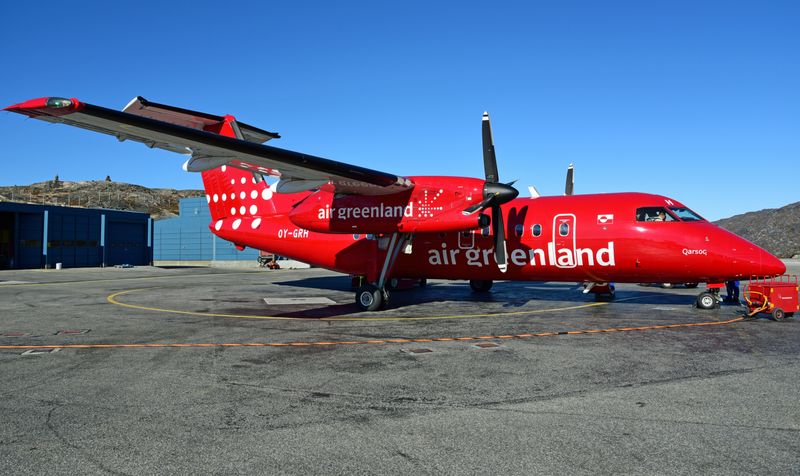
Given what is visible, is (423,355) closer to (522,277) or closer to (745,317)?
(522,277)

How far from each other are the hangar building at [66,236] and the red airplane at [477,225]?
43.3 meters

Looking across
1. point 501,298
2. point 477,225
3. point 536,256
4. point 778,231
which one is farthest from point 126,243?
point 778,231

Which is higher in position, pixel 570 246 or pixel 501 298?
pixel 570 246

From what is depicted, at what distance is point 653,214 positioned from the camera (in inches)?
601

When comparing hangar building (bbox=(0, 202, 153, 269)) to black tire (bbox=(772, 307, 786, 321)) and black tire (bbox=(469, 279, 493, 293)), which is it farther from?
black tire (bbox=(772, 307, 786, 321))

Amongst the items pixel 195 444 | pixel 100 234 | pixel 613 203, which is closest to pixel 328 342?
pixel 195 444

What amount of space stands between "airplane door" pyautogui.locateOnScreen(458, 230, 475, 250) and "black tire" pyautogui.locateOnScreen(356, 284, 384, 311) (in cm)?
334

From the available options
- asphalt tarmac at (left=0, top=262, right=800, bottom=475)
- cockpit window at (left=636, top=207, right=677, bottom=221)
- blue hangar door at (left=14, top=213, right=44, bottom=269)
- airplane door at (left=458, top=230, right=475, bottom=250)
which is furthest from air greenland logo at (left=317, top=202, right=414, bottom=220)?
blue hangar door at (left=14, top=213, right=44, bottom=269)

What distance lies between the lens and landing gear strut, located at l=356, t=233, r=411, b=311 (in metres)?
16.9

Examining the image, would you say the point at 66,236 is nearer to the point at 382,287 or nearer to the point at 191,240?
the point at 191,240

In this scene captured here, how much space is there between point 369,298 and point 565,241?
6.76 meters

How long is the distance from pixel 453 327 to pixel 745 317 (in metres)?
8.92

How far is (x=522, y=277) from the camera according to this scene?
16797mm

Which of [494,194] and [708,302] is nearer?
[494,194]
